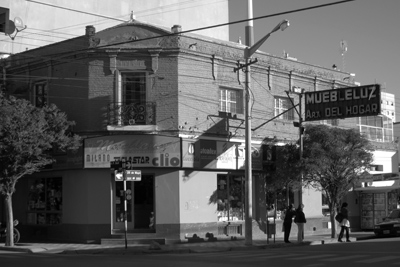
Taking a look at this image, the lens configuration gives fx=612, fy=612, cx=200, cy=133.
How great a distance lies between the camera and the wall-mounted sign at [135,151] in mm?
25938

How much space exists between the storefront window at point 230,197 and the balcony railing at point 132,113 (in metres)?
4.73

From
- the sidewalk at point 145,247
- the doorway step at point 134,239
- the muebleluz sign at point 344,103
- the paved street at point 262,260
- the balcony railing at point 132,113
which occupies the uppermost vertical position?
the muebleluz sign at point 344,103

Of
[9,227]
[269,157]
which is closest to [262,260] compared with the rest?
[9,227]

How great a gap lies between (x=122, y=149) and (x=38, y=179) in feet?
19.1

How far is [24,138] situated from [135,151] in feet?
15.3

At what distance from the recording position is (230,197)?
29.1 meters

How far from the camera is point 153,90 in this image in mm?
26609

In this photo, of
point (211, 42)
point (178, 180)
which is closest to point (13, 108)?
point (178, 180)

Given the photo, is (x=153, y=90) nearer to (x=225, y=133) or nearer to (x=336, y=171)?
(x=225, y=133)

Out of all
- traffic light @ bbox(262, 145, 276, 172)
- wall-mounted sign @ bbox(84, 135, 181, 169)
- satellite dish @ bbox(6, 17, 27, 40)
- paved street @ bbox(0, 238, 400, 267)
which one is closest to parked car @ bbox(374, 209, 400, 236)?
traffic light @ bbox(262, 145, 276, 172)

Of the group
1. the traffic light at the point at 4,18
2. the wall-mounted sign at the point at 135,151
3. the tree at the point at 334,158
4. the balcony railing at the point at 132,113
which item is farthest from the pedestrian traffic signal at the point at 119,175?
the traffic light at the point at 4,18

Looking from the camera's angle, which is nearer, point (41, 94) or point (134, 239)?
point (134, 239)

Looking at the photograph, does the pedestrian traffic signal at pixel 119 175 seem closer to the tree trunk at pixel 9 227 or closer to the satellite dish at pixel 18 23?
the tree trunk at pixel 9 227

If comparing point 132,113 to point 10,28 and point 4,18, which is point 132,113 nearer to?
point 10,28
